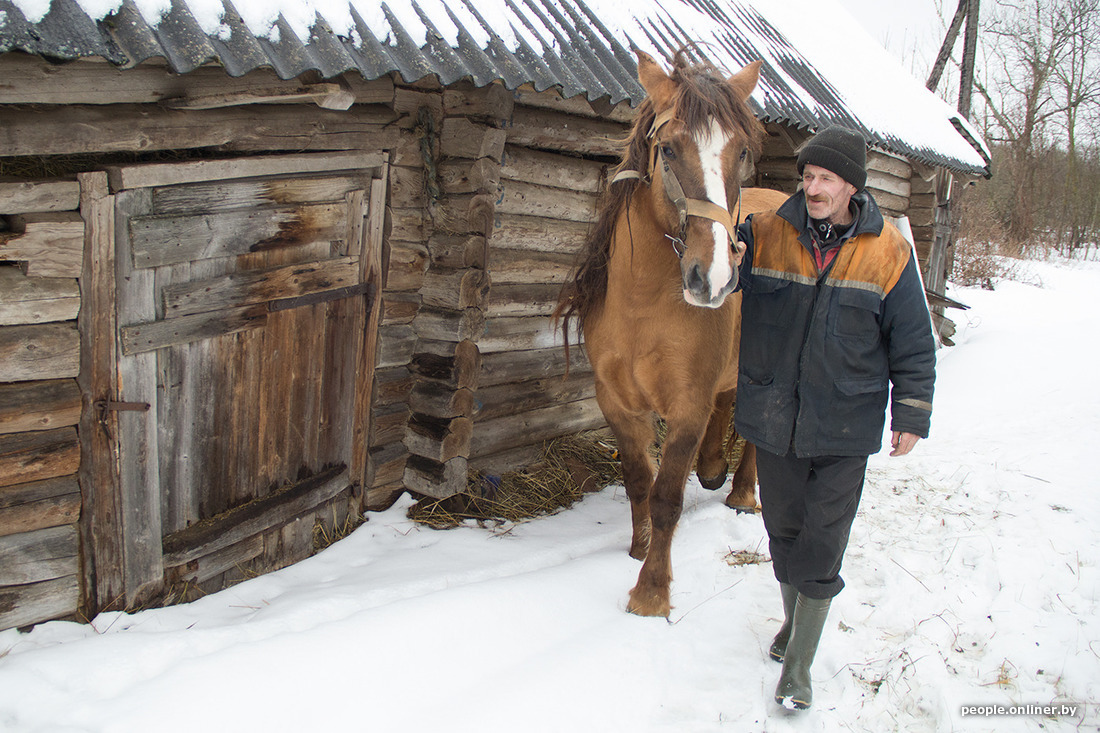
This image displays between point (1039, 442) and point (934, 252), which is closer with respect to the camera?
point (1039, 442)

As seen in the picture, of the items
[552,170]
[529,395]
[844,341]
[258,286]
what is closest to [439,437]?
[529,395]

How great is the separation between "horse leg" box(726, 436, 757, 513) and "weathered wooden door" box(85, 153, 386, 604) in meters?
2.25

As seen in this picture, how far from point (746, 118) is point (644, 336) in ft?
3.30

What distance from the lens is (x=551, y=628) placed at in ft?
10.5

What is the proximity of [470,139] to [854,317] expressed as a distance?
7.16ft

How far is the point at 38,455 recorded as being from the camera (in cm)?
275

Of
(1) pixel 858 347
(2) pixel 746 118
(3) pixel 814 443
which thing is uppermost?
(2) pixel 746 118

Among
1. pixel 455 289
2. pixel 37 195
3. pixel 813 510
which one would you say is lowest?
pixel 813 510

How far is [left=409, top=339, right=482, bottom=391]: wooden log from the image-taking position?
419 cm

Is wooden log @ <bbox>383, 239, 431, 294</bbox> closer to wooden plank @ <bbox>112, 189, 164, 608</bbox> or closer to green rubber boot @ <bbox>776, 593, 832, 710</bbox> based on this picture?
wooden plank @ <bbox>112, 189, 164, 608</bbox>

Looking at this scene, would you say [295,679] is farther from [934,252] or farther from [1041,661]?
[934,252]

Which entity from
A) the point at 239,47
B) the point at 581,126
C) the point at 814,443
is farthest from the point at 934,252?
the point at 239,47

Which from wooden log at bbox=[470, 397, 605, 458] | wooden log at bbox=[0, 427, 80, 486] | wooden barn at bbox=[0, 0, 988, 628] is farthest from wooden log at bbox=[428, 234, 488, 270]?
wooden log at bbox=[0, 427, 80, 486]

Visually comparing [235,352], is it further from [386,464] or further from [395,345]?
[386,464]
